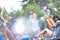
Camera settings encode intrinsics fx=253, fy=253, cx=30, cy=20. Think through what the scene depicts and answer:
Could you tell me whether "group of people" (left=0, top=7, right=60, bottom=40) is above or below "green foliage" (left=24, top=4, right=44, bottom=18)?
below

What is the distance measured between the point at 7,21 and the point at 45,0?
0.65 metres

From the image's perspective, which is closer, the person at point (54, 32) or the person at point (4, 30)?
the person at point (4, 30)

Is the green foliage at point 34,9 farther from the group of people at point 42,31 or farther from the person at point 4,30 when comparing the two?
the person at point 4,30

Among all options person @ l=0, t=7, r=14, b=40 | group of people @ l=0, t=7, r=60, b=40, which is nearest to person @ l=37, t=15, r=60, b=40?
group of people @ l=0, t=7, r=60, b=40

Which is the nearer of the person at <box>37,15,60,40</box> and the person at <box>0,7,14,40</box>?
the person at <box>0,7,14,40</box>

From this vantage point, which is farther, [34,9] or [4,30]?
[34,9]

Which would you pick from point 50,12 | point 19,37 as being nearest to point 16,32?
point 19,37

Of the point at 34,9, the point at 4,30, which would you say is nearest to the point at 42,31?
the point at 34,9

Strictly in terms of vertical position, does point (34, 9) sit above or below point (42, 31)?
above

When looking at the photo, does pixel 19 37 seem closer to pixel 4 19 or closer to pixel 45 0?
pixel 4 19

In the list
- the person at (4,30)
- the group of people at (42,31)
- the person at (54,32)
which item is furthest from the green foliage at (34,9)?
the person at (4,30)

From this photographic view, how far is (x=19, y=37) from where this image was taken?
3.61 metres

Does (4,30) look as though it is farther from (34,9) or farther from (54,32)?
(54,32)

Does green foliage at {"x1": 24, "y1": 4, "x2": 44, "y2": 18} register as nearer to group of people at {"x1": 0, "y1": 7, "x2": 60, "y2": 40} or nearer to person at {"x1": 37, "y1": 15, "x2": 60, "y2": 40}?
group of people at {"x1": 0, "y1": 7, "x2": 60, "y2": 40}
